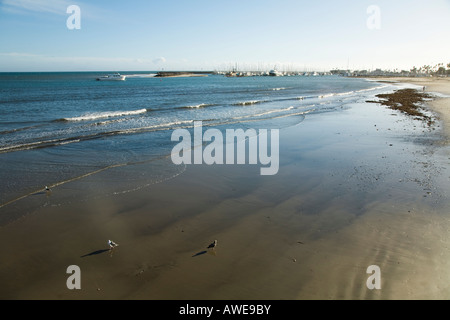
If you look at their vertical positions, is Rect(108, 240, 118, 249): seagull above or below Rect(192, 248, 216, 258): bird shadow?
above

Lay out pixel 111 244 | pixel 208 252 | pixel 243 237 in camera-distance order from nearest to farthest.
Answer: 1. pixel 208 252
2. pixel 111 244
3. pixel 243 237

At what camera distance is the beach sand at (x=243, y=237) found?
206 inches

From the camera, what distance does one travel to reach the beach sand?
5.23 metres

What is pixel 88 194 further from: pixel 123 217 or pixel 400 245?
pixel 400 245

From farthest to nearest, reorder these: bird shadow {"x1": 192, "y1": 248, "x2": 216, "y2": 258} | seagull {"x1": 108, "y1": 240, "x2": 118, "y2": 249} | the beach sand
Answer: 1. seagull {"x1": 108, "y1": 240, "x2": 118, "y2": 249}
2. bird shadow {"x1": 192, "y1": 248, "x2": 216, "y2": 258}
3. the beach sand

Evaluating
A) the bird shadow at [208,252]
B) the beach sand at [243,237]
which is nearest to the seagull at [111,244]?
the beach sand at [243,237]

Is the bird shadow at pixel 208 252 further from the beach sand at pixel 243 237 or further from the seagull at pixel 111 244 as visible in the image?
the seagull at pixel 111 244

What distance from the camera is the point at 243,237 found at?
268 inches

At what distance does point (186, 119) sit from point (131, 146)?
10.6m

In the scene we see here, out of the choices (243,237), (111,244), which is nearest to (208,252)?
(243,237)

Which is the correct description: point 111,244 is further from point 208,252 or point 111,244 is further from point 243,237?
point 243,237

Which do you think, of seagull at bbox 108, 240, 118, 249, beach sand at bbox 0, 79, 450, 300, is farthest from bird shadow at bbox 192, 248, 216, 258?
seagull at bbox 108, 240, 118, 249

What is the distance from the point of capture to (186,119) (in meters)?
25.9

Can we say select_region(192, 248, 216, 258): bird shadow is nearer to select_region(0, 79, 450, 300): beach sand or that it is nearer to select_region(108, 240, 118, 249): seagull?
select_region(0, 79, 450, 300): beach sand
